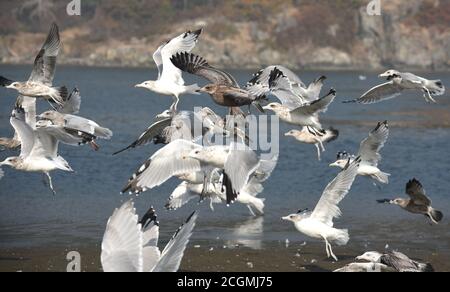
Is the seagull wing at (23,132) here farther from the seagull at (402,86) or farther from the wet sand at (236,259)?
the seagull at (402,86)

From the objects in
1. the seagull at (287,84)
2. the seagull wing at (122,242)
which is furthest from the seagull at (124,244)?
the seagull at (287,84)

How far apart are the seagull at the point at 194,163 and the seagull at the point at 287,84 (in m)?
1.81

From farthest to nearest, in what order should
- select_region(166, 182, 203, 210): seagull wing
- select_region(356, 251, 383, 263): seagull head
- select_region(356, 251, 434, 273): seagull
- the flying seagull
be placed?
select_region(166, 182, 203, 210): seagull wing → the flying seagull → select_region(356, 251, 383, 263): seagull head → select_region(356, 251, 434, 273): seagull

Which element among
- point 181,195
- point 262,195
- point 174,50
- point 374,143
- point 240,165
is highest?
point 174,50

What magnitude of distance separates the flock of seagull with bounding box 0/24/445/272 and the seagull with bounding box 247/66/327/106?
0.02 metres

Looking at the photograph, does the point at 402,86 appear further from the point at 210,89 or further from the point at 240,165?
the point at 240,165

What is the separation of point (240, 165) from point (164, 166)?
2.73 ft

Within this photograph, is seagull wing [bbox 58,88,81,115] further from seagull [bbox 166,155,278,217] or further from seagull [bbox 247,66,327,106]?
seagull [bbox 247,66,327,106]

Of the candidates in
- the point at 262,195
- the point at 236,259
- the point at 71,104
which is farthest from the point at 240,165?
the point at 262,195

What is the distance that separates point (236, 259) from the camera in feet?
40.9

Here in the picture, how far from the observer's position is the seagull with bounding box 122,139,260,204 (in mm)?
11297

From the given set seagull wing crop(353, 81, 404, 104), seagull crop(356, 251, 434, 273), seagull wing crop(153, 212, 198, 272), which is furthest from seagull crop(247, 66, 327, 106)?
seagull wing crop(153, 212, 198, 272)

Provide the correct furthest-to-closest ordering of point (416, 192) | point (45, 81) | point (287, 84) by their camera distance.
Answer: point (287, 84) → point (45, 81) → point (416, 192)

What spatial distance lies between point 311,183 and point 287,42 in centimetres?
6159
